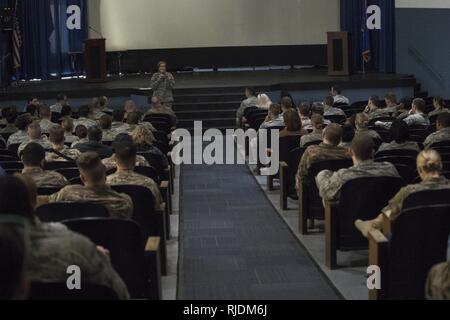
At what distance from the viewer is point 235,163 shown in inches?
504

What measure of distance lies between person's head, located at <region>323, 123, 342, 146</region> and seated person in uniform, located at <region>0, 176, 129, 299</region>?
4.12 meters

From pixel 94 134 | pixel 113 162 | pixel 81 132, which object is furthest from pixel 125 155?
pixel 81 132

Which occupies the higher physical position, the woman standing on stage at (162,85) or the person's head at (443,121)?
the woman standing on stage at (162,85)

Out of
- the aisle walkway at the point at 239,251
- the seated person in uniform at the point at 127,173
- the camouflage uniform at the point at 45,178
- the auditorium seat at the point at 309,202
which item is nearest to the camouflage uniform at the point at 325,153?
the auditorium seat at the point at 309,202

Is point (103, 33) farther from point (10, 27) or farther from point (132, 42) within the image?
point (10, 27)

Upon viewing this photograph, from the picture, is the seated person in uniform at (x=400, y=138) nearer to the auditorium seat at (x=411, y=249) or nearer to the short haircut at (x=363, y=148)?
the short haircut at (x=363, y=148)

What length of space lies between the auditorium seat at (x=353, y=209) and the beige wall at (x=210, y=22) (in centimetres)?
1737

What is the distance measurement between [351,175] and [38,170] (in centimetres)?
233

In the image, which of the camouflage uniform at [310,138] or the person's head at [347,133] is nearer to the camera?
the person's head at [347,133]

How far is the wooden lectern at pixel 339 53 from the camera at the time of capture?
19.3 meters

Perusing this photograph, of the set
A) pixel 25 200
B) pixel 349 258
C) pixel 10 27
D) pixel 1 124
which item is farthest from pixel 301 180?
pixel 10 27

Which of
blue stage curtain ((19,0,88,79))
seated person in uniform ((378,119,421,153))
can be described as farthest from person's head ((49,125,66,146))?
blue stage curtain ((19,0,88,79))

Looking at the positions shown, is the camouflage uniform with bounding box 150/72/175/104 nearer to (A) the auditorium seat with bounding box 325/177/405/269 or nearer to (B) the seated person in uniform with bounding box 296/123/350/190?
(B) the seated person in uniform with bounding box 296/123/350/190

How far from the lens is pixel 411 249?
5008mm
